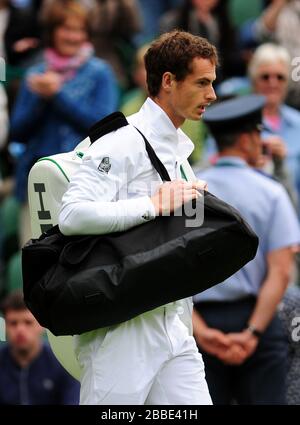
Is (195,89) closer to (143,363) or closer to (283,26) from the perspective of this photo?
(143,363)

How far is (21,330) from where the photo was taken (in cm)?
805

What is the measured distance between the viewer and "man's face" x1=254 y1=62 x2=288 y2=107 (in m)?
9.22

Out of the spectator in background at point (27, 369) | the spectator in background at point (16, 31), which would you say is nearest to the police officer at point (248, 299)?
the spectator in background at point (27, 369)

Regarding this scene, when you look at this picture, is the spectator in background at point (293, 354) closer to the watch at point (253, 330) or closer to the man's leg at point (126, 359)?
the watch at point (253, 330)

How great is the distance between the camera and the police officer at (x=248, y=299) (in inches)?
275

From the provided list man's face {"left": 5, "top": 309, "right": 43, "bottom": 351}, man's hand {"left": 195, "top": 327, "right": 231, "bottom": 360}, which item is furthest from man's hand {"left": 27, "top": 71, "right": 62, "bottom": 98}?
man's hand {"left": 195, "top": 327, "right": 231, "bottom": 360}

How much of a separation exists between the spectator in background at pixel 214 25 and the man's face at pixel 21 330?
120 inches

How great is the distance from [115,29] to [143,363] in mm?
5922

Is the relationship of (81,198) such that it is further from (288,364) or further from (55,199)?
(288,364)

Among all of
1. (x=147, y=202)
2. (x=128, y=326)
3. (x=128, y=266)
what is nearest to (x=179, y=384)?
(x=128, y=326)

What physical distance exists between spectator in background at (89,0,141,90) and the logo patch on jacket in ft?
18.4

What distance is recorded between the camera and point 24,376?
7.92m

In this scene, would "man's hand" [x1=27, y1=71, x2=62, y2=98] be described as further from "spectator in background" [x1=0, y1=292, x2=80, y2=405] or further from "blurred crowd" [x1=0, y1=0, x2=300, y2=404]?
"spectator in background" [x1=0, y1=292, x2=80, y2=405]
